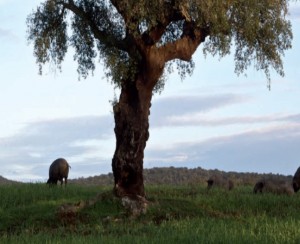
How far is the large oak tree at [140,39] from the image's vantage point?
2777 centimetres

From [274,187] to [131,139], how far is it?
37.3 feet

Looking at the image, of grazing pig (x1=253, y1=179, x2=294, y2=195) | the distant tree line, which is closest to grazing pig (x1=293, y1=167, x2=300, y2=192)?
grazing pig (x1=253, y1=179, x2=294, y2=195)

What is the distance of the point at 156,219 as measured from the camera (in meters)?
26.3

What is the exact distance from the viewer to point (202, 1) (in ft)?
87.1

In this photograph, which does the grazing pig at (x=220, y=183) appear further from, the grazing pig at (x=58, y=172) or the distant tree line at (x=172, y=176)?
the distant tree line at (x=172, y=176)

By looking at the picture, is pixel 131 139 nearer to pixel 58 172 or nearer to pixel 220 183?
pixel 220 183

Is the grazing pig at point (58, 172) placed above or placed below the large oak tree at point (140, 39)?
below

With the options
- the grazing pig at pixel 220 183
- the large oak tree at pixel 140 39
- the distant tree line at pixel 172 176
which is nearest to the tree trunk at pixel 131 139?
the large oak tree at pixel 140 39

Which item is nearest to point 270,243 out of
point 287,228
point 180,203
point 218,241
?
point 218,241

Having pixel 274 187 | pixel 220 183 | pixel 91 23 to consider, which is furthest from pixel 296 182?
pixel 91 23

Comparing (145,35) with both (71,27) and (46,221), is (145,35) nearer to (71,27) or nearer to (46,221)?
(71,27)

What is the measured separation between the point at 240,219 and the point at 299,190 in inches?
657

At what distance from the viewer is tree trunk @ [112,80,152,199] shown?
2850 centimetres

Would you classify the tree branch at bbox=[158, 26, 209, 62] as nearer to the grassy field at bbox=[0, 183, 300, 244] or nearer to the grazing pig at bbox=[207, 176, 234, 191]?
the grassy field at bbox=[0, 183, 300, 244]
